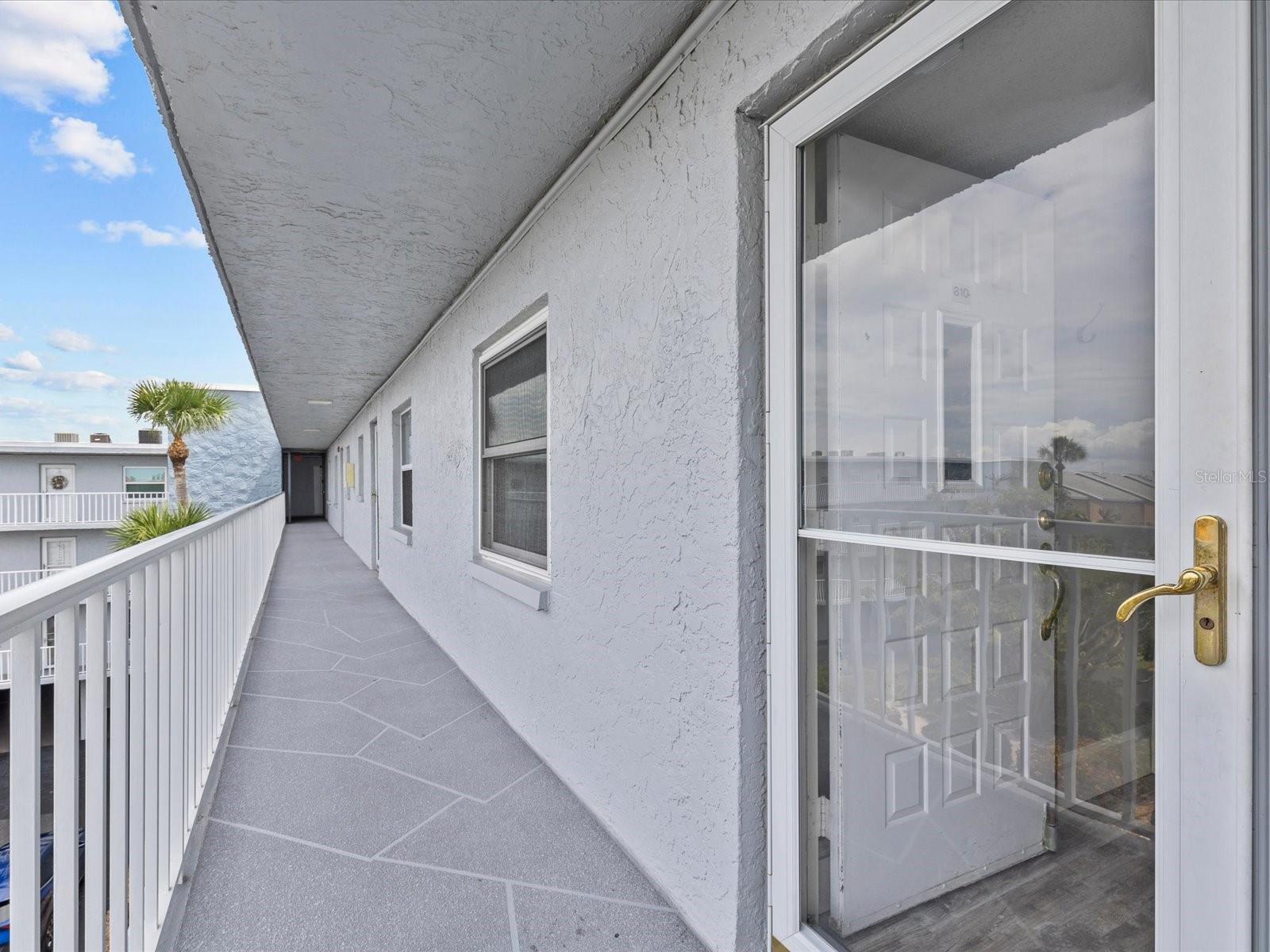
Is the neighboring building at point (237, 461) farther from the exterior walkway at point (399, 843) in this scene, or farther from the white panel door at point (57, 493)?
the exterior walkway at point (399, 843)

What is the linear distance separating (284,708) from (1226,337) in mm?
3632

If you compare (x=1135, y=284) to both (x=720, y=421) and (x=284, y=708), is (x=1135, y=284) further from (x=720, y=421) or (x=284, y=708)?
(x=284, y=708)

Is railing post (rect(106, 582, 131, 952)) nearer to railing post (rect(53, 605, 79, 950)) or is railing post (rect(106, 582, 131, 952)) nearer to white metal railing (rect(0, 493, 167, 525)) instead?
railing post (rect(53, 605, 79, 950))

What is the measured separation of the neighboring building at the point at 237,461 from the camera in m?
19.4

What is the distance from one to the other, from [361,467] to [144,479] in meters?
13.0

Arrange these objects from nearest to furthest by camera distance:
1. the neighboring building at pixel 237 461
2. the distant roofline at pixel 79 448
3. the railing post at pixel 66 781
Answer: the railing post at pixel 66 781, the distant roofline at pixel 79 448, the neighboring building at pixel 237 461

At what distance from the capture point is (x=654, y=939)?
156cm

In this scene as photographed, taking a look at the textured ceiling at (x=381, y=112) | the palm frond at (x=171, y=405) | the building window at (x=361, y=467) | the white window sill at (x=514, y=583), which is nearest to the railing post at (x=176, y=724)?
the white window sill at (x=514, y=583)

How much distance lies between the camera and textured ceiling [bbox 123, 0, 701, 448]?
141cm

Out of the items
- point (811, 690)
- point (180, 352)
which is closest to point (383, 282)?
point (811, 690)

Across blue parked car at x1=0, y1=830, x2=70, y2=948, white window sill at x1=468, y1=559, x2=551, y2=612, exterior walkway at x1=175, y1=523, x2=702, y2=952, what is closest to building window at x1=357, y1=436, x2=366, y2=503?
exterior walkway at x1=175, y1=523, x2=702, y2=952

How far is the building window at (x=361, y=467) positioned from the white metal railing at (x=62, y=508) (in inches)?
323

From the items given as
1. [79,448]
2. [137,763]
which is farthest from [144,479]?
[137,763]

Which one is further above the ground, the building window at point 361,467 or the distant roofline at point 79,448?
the distant roofline at point 79,448
